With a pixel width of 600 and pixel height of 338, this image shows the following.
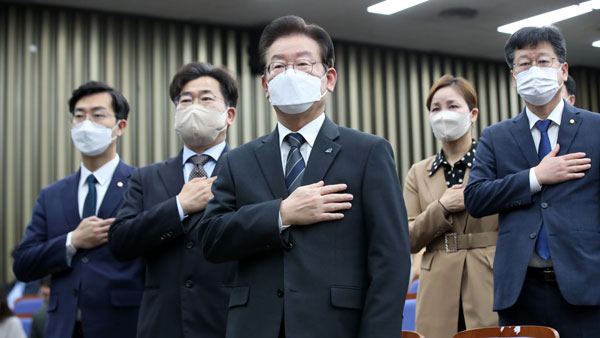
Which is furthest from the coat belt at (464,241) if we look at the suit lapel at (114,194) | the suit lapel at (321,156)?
the suit lapel at (114,194)

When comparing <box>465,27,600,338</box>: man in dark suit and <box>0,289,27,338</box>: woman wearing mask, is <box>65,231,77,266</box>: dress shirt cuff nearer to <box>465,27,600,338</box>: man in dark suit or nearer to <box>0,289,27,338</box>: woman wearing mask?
<box>0,289,27,338</box>: woman wearing mask

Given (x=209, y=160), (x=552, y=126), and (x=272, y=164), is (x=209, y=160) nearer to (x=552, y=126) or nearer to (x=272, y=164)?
(x=272, y=164)

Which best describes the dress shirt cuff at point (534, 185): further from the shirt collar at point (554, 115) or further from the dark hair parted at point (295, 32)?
the dark hair parted at point (295, 32)

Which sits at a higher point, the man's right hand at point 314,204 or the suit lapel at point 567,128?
the suit lapel at point 567,128

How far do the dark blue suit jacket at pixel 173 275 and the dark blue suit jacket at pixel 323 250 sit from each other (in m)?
0.51

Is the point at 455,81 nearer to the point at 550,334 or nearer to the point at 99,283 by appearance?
the point at 550,334

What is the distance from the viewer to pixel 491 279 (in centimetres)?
314

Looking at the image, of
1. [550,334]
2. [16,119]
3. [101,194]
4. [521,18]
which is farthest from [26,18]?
[550,334]

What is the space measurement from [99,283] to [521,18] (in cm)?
538

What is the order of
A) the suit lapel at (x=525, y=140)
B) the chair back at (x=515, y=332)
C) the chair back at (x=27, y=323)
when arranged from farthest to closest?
the chair back at (x=27, y=323) < the suit lapel at (x=525, y=140) < the chair back at (x=515, y=332)

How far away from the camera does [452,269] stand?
3219mm

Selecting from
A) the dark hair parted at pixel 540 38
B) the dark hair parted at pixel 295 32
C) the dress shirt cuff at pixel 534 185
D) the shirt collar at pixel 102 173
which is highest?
the dark hair parted at pixel 540 38

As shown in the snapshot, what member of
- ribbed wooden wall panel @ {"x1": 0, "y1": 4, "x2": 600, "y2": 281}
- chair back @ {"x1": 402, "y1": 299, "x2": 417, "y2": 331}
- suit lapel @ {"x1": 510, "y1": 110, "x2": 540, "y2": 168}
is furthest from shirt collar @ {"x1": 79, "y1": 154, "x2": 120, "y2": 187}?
ribbed wooden wall panel @ {"x1": 0, "y1": 4, "x2": 600, "y2": 281}

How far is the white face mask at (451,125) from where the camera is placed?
3.46 metres
